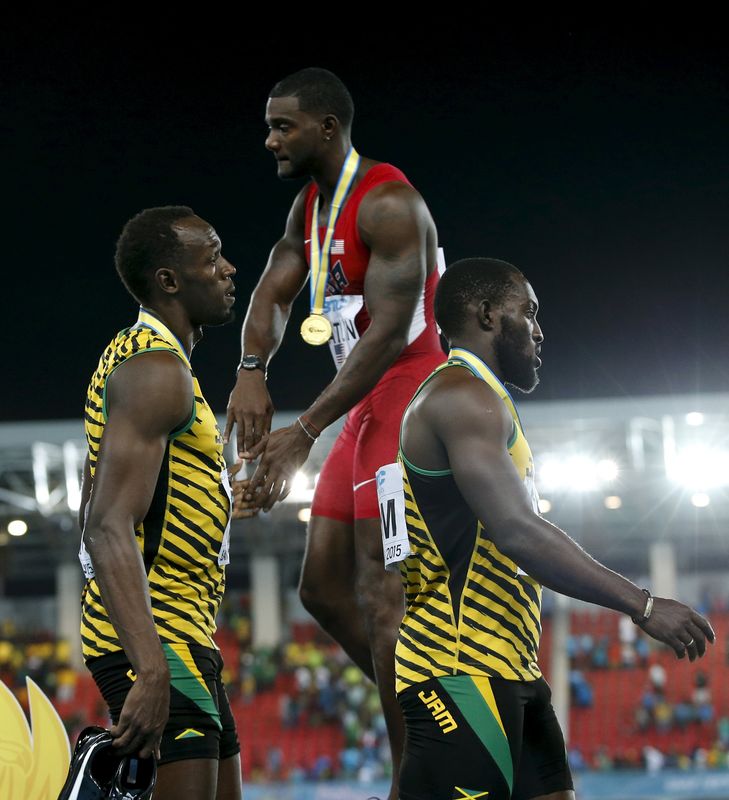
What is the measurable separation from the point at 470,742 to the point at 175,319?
4.78 feet

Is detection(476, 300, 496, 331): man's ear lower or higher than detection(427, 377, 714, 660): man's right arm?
higher

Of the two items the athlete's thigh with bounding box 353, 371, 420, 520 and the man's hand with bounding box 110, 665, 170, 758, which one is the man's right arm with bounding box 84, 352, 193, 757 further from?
the athlete's thigh with bounding box 353, 371, 420, 520

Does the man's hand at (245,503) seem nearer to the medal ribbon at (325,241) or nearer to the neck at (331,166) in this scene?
the medal ribbon at (325,241)

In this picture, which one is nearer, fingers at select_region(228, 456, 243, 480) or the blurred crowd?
fingers at select_region(228, 456, 243, 480)

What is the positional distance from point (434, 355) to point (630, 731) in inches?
717

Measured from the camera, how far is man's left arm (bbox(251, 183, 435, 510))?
3.72 meters

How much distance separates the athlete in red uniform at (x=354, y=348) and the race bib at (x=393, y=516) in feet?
1.11

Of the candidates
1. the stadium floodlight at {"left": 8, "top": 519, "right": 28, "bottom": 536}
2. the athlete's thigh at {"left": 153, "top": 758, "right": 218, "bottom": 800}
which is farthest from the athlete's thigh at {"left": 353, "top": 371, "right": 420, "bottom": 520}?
the stadium floodlight at {"left": 8, "top": 519, "right": 28, "bottom": 536}

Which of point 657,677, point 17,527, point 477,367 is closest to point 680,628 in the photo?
point 477,367

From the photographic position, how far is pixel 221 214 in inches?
306

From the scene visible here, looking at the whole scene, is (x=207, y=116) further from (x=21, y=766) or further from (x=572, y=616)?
(x=572, y=616)

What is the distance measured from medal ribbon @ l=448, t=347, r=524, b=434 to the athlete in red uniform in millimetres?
626

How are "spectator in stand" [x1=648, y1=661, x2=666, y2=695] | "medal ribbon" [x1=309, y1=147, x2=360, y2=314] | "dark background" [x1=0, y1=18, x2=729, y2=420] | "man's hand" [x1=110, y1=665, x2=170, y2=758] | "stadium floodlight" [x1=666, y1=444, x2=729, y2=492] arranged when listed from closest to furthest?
"man's hand" [x1=110, y1=665, x2=170, y2=758], "medal ribbon" [x1=309, y1=147, x2=360, y2=314], "dark background" [x1=0, y1=18, x2=729, y2=420], "stadium floodlight" [x1=666, y1=444, x2=729, y2=492], "spectator in stand" [x1=648, y1=661, x2=666, y2=695]

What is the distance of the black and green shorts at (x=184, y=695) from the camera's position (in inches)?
117
